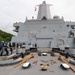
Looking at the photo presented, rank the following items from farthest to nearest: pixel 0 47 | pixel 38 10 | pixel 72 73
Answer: pixel 38 10 < pixel 0 47 < pixel 72 73

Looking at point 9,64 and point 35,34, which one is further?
point 35,34

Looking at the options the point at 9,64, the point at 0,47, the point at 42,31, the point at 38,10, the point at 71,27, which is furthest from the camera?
the point at 38,10

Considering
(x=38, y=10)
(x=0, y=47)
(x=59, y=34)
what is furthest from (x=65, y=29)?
(x=0, y=47)

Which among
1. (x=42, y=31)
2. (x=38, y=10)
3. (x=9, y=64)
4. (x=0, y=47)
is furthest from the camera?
(x=38, y=10)

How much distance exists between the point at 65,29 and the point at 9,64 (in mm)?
22236

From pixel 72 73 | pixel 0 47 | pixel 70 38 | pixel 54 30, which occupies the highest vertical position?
pixel 54 30

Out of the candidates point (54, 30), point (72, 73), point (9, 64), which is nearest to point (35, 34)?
point (54, 30)

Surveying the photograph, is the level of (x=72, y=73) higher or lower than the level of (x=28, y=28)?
lower

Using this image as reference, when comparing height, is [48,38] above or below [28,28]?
below

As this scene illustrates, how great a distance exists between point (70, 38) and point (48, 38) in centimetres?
416

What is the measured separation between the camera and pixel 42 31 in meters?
28.8

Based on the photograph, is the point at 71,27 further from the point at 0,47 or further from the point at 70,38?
the point at 0,47

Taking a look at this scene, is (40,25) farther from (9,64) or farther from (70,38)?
(9,64)

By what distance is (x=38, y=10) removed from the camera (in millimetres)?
40312
